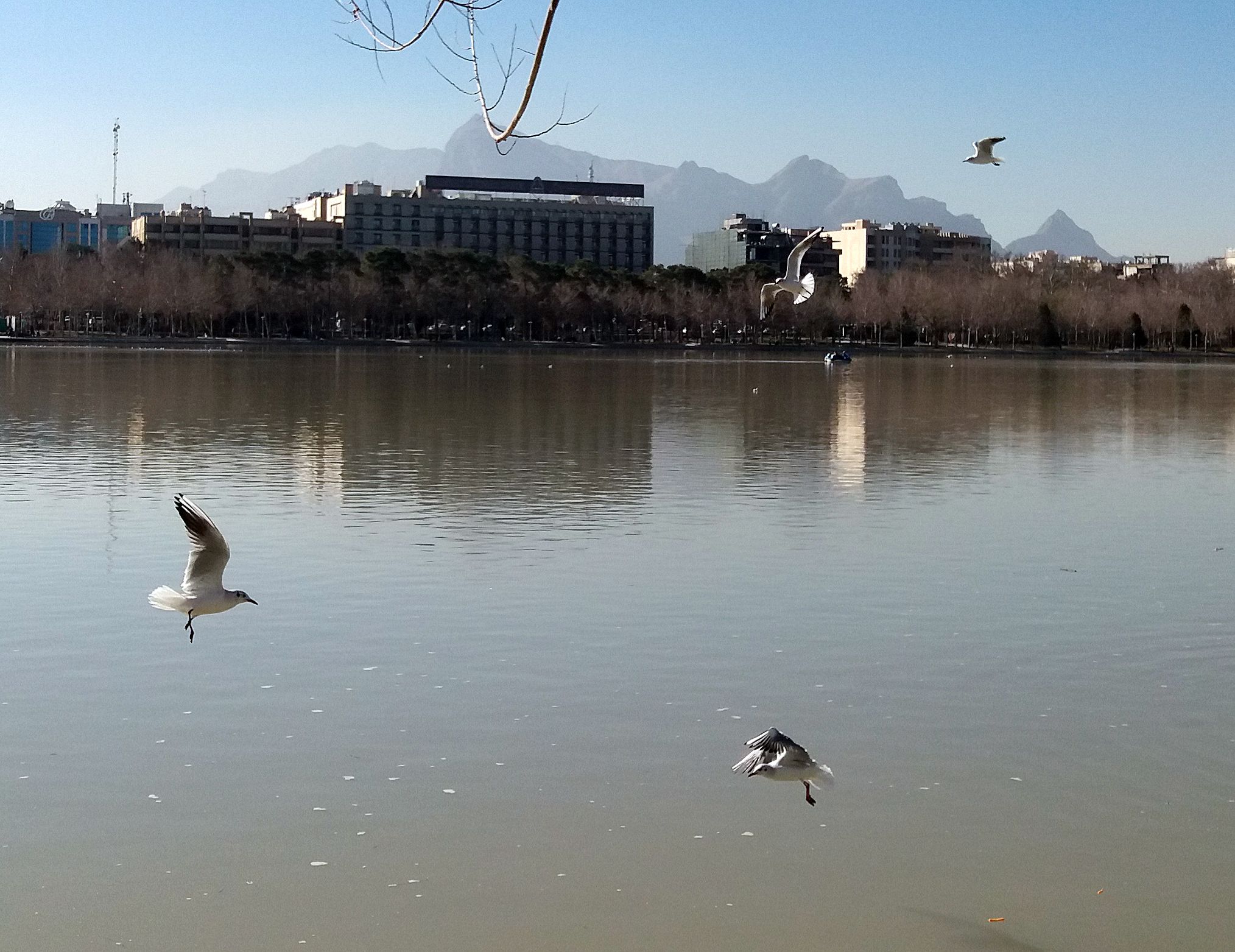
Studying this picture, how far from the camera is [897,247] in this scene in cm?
A: 19162

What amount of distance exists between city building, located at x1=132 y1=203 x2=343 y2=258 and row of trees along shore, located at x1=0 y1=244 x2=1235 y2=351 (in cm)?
3540

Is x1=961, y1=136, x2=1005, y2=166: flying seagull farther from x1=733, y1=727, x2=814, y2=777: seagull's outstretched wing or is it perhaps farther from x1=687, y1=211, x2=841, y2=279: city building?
x1=687, y1=211, x2=841, y2=279: city building

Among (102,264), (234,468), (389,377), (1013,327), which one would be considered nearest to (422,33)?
(234,468)

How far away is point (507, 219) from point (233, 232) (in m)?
27.2

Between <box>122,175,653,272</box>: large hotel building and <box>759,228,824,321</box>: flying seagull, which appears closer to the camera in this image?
<box>759,228,824,321</box>: flying seagull

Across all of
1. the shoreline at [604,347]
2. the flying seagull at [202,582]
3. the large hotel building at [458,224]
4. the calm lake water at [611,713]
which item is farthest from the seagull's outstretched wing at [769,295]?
the large hotel building at [458,224]

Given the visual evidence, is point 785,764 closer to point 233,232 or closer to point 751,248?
point 233,232

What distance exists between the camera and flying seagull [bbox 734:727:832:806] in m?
6.52

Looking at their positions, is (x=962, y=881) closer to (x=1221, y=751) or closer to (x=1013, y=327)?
(x=1221, y=751)

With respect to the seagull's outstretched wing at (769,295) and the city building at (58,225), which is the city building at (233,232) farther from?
Result: the seagull's outstretched wing at (769,295)

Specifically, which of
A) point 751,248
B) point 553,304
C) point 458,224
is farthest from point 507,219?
point 553,304

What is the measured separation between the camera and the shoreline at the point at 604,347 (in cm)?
8900

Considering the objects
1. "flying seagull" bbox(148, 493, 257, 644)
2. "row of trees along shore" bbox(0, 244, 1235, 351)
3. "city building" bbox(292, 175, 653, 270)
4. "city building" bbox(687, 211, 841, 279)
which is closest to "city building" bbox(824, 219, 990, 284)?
"city building" bbox(687, 211, 841, 279)

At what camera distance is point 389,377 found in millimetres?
49188
